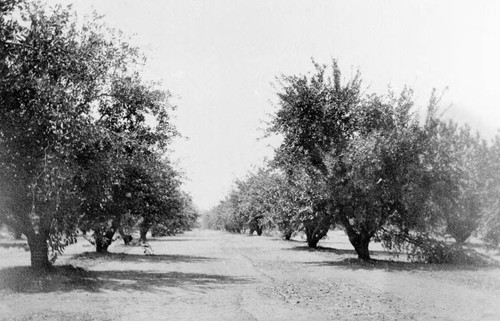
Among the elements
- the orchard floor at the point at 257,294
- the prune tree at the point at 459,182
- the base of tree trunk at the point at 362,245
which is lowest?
the orchard floor at the point at 257,294

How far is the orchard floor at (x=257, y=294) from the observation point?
12.9m

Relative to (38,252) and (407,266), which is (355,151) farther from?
(38,252)

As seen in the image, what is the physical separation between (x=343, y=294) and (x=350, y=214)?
453 inches

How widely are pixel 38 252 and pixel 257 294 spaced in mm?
10777

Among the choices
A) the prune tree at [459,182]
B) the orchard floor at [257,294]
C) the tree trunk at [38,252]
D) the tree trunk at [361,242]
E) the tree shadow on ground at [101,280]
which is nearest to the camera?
the orchard floor at [257,294]

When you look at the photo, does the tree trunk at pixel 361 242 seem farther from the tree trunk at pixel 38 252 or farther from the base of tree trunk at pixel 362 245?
the tree trunk at pixel 38 252

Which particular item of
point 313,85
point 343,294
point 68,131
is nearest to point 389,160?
point 313,85

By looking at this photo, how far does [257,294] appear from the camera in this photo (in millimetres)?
16781

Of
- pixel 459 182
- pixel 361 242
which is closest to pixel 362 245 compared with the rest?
pixel 361 242

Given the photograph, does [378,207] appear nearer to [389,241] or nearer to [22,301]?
[389,241]

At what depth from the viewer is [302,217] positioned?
95.6ft

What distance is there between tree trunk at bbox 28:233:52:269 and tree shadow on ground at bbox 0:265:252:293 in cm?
39

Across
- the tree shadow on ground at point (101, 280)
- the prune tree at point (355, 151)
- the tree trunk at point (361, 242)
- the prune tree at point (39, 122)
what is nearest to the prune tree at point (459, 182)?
the prune tree at point (355, 151)

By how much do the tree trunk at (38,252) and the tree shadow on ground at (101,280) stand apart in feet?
1.29
